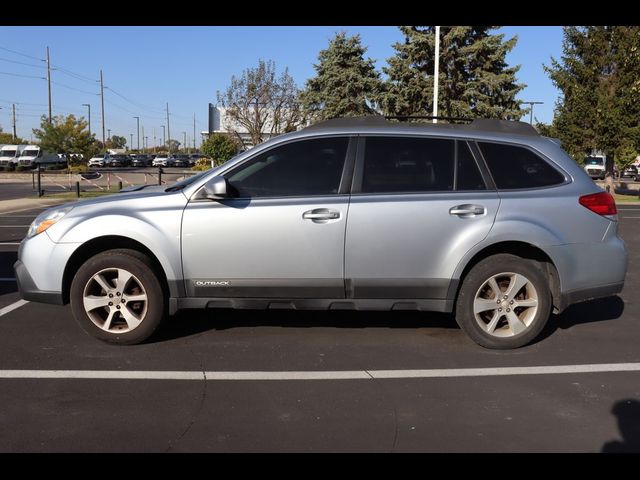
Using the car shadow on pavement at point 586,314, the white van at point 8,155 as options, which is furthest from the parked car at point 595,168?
the white van at point 8,155

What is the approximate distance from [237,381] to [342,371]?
0.80 meters

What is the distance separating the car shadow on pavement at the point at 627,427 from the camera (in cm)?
346

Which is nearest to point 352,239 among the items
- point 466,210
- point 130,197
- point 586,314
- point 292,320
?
point 466,210

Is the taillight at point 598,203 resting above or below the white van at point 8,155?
below

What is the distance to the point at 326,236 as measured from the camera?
504 centimetres

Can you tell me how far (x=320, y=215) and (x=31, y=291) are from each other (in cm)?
253

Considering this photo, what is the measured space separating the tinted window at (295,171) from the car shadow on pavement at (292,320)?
1407 mm

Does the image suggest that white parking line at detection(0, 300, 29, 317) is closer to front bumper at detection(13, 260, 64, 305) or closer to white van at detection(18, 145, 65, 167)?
front bumper at detection(13, 260, 64, 305)

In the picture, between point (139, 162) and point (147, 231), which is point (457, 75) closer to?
point (147, 231)

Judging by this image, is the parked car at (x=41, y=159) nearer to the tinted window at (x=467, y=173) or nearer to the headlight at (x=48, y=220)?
the headlight at (x=48, y=220)

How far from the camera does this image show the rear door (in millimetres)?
5039

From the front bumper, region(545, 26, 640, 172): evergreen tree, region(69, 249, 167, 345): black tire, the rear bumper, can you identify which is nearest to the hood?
region(69, 249, 167, 345): black tire
